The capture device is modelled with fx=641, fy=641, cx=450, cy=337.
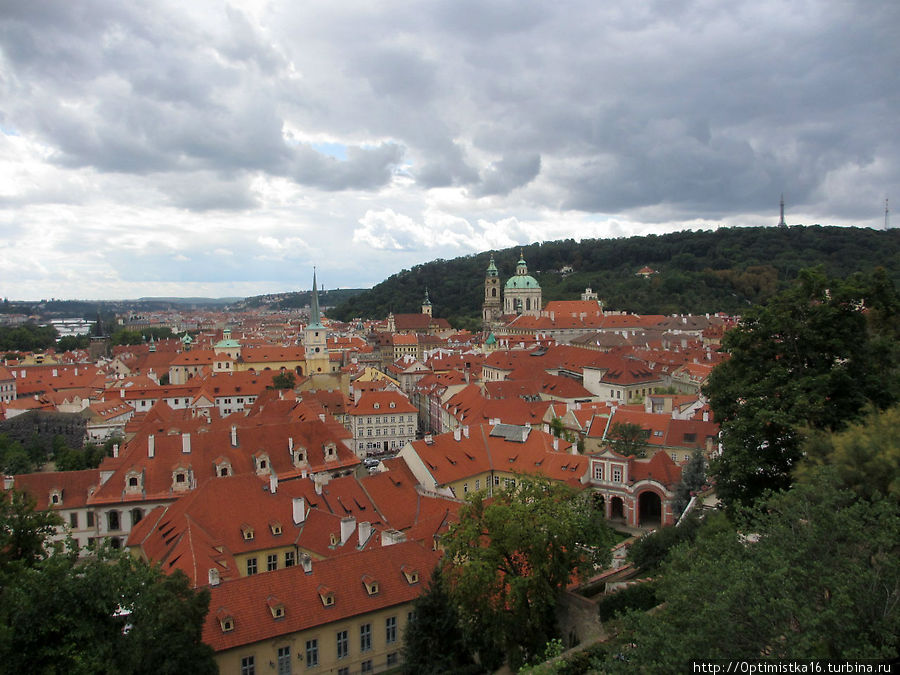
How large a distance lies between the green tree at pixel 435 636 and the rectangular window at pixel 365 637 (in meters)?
2.62

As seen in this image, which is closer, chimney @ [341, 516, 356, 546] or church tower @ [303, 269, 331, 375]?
chimney @ [341, 516, 356, 546]

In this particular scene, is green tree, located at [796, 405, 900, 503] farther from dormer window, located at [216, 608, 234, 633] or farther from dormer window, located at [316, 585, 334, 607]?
dormer window, located at [216, 608, 234, 633]

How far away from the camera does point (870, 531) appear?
12.5 m

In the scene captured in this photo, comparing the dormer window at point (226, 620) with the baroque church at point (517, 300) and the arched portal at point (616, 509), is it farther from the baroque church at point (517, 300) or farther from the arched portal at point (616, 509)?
the baroque church at point (517, 300)

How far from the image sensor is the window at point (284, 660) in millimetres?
21391

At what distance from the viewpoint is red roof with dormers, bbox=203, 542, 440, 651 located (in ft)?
68.7

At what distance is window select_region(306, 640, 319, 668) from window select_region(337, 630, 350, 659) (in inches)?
31.4

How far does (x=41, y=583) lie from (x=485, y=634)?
12.3m

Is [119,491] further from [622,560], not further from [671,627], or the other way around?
[671,627]

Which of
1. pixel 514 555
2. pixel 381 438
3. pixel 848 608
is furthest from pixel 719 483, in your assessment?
pixel 381 438

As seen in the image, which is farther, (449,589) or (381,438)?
(381,438)

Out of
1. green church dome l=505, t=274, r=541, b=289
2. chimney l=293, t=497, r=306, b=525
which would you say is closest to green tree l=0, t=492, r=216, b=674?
chimney l=293, t=497, r=306, b=525

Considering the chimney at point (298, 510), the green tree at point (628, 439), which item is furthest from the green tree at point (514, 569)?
the green tree at point (628, 439)

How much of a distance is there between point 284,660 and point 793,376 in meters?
21.3
